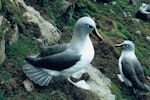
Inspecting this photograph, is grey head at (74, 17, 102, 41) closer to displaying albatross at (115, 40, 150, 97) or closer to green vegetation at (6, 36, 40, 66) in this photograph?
green vegetation at (6, 36, 40, 66)

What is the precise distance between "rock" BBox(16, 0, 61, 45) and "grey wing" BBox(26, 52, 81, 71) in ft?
5.58

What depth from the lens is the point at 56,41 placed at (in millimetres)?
11484

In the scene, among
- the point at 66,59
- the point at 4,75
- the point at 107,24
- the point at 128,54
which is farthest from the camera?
the point at 107,24

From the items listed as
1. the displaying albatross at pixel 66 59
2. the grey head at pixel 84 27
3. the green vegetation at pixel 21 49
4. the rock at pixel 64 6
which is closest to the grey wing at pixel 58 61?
the displaying albatross at pixel 66 59

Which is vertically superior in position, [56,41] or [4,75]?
[4,75]

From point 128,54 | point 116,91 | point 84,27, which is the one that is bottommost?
point 116,91

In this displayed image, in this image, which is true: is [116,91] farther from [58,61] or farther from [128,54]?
[58,61]

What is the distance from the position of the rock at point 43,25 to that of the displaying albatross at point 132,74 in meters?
1.72

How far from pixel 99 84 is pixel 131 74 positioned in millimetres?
963

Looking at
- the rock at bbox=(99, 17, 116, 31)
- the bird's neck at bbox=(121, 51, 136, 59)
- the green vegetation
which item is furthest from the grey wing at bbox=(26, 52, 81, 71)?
the rock at bbox=(99, 17, 116, 31)

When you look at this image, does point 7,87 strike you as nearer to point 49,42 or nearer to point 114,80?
point 49,42

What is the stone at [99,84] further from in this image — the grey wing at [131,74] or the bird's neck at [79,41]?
the bird's neck at [79,41]

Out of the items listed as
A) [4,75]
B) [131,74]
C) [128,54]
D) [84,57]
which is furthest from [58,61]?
[128,54]

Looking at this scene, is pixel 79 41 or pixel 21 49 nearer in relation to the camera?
pixel 79 41
